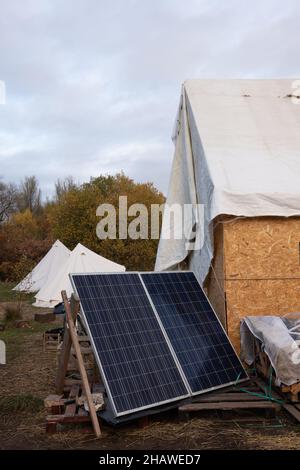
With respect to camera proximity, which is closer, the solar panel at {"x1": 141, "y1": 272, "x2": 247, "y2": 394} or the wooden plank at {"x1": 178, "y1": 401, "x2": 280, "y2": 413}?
the wooden plank at {"x1": 178, "y1": 401, "x2": 280, "y2": 413}

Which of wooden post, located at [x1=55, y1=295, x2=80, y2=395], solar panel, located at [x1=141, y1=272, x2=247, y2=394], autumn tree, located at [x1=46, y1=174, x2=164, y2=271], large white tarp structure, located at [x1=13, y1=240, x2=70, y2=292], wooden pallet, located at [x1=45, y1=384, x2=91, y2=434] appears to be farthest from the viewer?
autumn tree, located at [x1=46, y1=174, x2=164, y2=271]

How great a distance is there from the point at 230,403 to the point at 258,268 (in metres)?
2.23

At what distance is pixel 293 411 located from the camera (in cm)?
493

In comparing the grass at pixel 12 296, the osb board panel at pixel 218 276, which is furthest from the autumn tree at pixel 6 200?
the osb board panel at pixel 218 276

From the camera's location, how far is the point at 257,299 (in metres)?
6.56

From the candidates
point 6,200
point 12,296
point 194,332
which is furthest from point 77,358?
point 6,200

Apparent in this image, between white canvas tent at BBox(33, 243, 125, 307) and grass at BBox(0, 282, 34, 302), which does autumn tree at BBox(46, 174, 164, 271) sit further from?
white canvas tent at BBox(33, 243, 125, 307)

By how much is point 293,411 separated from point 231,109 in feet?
19.3


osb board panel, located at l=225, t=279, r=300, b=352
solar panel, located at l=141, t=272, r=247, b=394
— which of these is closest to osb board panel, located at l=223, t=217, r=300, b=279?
osb board panel, located at l=225, t=279, r=300, b=352

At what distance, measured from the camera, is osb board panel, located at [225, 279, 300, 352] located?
21.4 feet

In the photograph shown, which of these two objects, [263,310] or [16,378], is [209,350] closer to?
[263,310]

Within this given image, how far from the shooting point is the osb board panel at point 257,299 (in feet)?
21.4

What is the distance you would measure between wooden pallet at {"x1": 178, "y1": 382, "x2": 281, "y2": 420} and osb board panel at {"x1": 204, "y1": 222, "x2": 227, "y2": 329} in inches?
52.3

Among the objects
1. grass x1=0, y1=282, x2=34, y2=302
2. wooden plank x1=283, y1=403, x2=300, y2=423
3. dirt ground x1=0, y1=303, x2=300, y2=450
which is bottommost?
grass x1=0, y1=282, x2=34, y2=302
